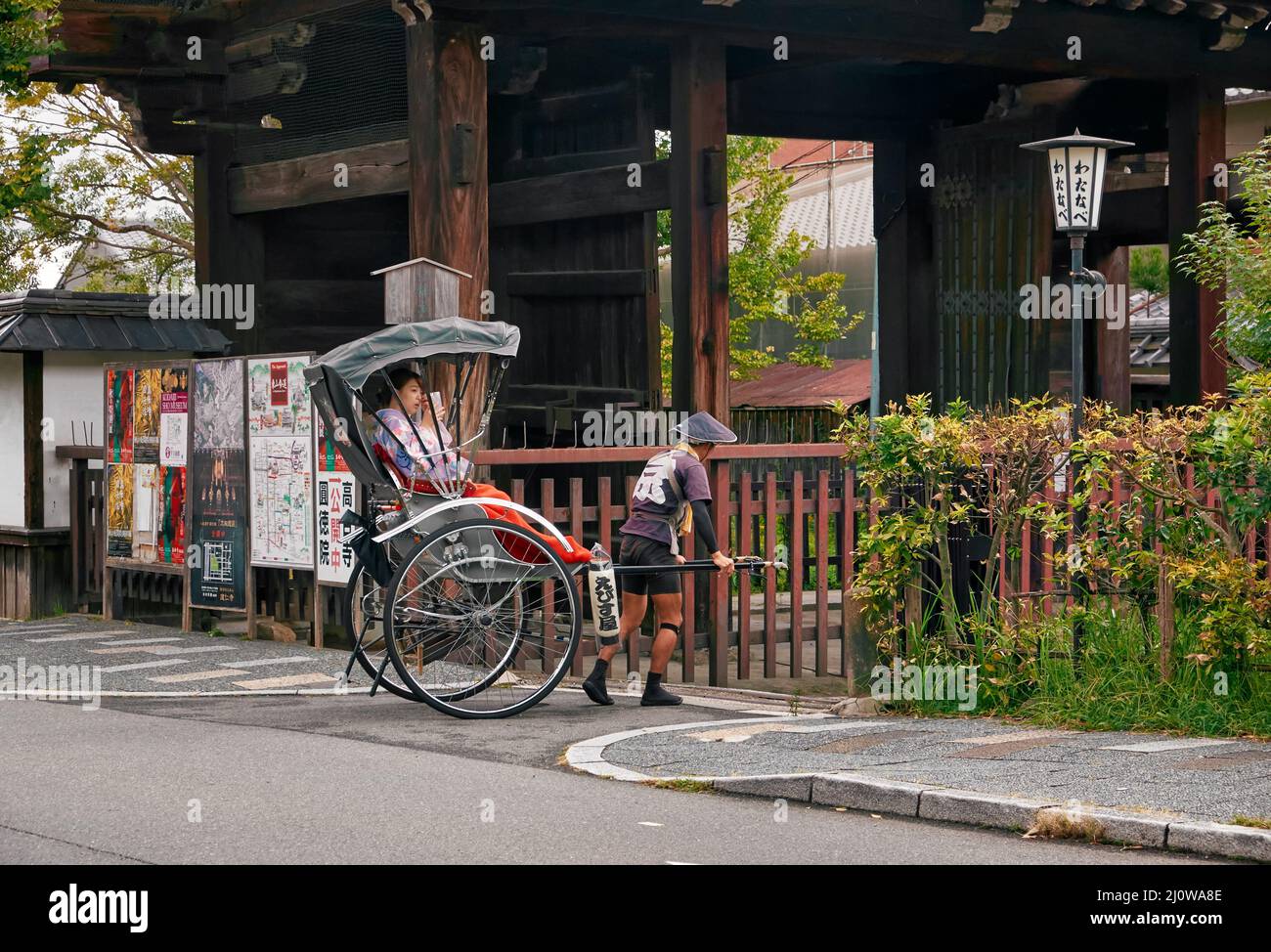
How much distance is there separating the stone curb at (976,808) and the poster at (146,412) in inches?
285

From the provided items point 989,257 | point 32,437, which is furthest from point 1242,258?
point 32,437

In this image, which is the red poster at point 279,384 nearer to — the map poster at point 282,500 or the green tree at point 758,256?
the map poster at point 282,500

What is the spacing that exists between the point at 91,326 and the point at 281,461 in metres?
3.72

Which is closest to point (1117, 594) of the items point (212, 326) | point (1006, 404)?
point (1006, 404)

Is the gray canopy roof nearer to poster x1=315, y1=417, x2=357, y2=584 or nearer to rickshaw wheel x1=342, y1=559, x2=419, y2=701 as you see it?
rickshaw wheel x1=342, y1=559, x2=419, y2=701

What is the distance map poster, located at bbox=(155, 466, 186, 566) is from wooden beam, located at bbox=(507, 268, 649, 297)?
11.5 ft

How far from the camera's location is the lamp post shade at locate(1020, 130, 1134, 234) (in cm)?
995

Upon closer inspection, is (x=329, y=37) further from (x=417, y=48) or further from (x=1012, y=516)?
(x=1012, y=516)

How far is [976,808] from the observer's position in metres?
6.92

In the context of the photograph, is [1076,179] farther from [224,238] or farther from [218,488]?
[224,238]

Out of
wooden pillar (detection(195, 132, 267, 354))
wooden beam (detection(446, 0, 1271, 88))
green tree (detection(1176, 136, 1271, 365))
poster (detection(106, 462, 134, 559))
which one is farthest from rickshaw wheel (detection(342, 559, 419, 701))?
green tree (detection(1176, 136, 1271, 365))

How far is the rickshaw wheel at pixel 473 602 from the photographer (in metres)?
9.47

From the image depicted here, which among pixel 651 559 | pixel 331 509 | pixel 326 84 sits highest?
pixel 326 84

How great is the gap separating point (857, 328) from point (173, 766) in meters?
35.8
